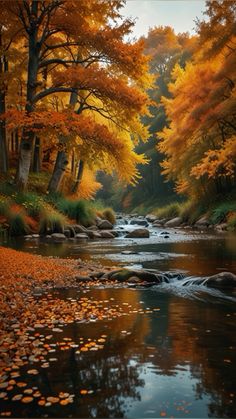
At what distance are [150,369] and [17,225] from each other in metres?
11.7

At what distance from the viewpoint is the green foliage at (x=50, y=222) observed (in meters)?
15.3

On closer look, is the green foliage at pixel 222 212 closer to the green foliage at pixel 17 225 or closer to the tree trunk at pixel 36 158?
the tree trunk at pixel 36 158

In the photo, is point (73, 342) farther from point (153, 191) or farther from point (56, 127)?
point (153, 191)

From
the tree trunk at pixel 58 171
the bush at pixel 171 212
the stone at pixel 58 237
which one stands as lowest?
the stone at pixel 58 237

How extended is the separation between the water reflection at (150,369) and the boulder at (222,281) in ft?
5.10

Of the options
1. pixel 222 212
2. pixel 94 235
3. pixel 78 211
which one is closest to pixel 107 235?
pixel 94 235

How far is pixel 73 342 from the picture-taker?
392cm

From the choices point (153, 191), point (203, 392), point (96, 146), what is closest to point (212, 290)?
point (203, 392)

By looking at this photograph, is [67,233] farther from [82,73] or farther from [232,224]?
[232,224]

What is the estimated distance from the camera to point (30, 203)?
15453 millimetres

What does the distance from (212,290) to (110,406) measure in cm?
387

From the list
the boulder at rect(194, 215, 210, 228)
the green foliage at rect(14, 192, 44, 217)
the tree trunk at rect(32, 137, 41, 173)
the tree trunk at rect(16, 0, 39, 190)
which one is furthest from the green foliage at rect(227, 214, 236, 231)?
the tree trunk at rect(32, 137, 41, 173)

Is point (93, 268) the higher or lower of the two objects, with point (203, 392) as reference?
higher

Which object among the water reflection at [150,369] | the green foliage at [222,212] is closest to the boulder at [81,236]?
the green foliage at [222,212]
